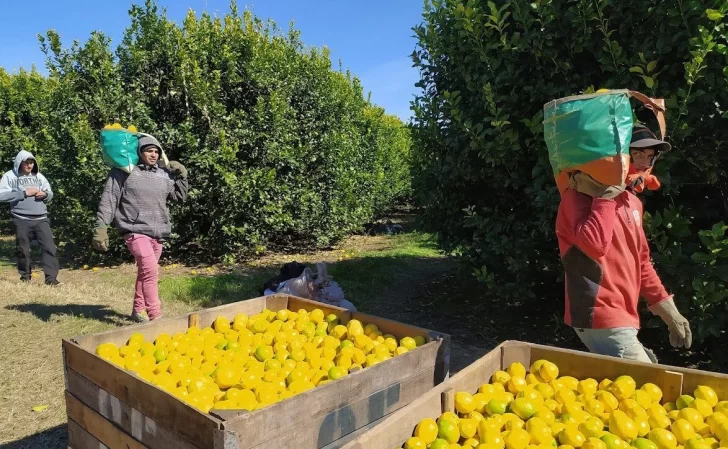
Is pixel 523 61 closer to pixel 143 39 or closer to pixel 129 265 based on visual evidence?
pixel 143 39

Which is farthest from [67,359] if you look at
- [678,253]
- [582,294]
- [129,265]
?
[129,265]

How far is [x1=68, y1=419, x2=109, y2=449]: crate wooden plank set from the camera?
2655 mm

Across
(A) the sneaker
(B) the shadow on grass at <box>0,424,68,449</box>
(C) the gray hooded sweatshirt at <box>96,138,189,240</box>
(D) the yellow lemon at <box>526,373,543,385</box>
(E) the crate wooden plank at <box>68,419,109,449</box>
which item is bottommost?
(B) the shadow on grass at <box>0,424,68,449</box>

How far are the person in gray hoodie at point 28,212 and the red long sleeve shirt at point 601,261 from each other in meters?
7.64

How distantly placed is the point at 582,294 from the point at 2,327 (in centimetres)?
597

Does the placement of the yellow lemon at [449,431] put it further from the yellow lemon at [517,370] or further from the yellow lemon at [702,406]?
the yellow lemon at [702,406]

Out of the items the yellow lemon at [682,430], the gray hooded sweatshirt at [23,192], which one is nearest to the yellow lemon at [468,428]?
the yellow lemon at [682,430]

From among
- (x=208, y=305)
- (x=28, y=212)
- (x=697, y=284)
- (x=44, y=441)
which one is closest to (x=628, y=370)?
(x=697, y=284)

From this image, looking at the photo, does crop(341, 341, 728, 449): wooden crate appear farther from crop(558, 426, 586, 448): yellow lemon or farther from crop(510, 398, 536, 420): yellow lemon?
crop(558, 426, 586, 448): yellow lemon

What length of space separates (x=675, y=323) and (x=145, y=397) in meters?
2.72

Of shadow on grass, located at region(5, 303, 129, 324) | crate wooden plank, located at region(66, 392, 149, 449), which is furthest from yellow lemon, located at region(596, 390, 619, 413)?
shadow on grass, located at region(5, 303, 129, 324)

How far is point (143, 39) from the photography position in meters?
8.84

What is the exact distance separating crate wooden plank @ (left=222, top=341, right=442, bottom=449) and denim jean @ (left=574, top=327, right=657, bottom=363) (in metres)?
0.81

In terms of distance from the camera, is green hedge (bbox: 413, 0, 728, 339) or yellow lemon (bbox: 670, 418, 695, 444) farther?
green hedge (bbox: 413, 0, 728, 339)
